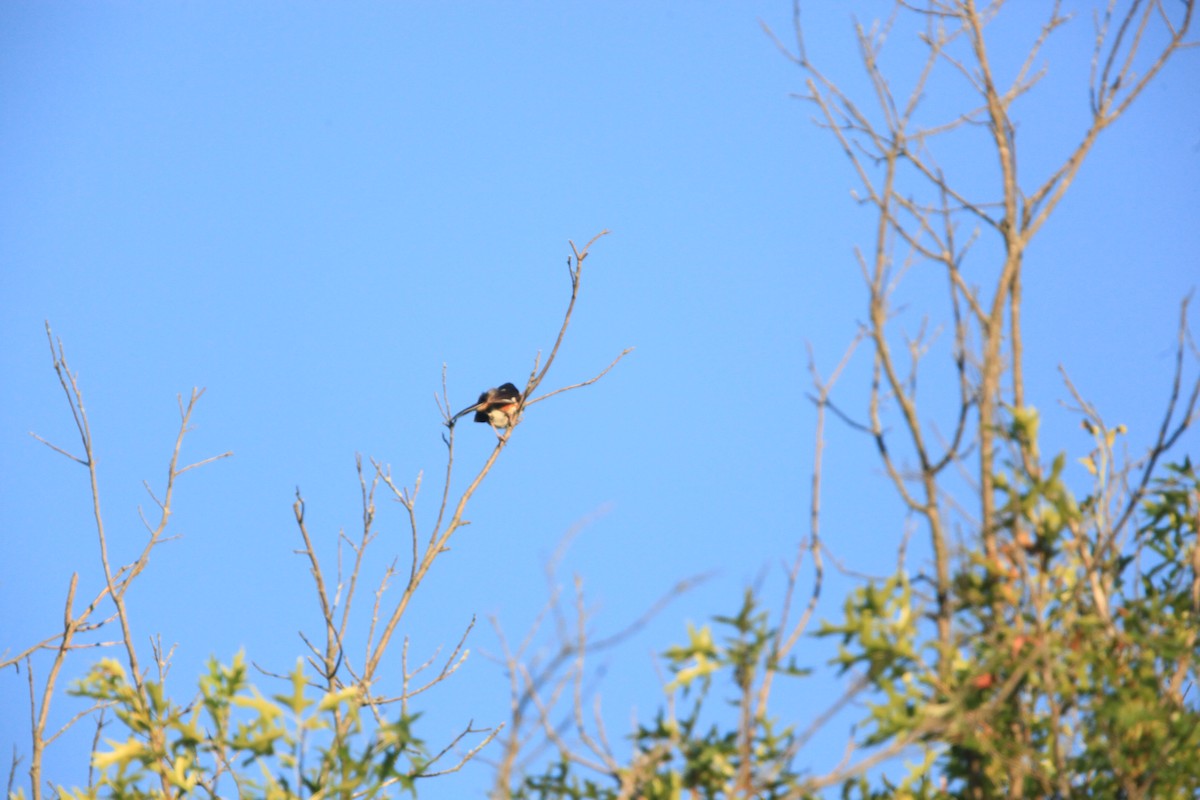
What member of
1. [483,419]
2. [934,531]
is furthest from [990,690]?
[483,419]

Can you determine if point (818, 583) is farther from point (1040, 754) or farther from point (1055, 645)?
point (1040, 754)

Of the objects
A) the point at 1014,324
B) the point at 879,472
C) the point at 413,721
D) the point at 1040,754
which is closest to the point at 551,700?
the point at 413,721

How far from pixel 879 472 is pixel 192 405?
295cm

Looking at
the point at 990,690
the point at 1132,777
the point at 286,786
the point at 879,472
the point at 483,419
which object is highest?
the point at 483,419

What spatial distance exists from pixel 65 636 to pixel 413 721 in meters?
1.86

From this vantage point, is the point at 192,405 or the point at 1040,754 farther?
→ the point at 192,405

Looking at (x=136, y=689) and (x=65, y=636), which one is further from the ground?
(x=65, y=636)

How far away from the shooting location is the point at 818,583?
10.8 ft

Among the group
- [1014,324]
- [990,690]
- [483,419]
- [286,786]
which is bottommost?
[990,690]

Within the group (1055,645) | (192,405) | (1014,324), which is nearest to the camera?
(1055,645)

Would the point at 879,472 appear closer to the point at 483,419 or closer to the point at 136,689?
the point at 136,689

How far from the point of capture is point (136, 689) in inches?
144

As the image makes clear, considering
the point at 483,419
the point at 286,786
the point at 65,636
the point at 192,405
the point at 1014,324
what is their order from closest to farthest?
the point at 286,786 → the point at 1014,324 → the point at 65,636 → the point at 192,405 → the point at 483,419

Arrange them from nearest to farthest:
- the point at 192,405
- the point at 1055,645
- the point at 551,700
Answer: the point at 551,700
the point at 1055,645
the point at 192,405
